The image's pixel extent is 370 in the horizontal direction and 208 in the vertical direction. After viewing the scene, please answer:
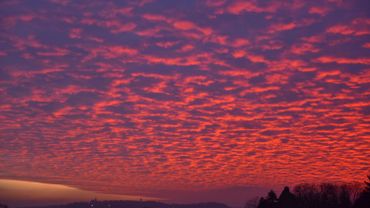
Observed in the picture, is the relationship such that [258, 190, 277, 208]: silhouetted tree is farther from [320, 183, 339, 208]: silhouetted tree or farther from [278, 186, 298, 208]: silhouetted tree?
[320, 183, 339, 208]: silhouetted tree

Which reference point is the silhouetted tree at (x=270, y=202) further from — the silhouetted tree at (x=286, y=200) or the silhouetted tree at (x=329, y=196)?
the silhouetted tree at (x=329, y=196)

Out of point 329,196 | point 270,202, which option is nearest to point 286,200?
point 270,202

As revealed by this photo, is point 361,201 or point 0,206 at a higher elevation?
point 0,206

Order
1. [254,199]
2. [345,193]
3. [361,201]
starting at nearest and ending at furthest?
[361,201]
[345,193]
[254,199]

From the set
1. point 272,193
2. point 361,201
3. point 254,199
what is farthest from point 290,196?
point 254,199

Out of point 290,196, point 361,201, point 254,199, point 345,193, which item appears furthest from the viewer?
point 254,199

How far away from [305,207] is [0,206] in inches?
5501

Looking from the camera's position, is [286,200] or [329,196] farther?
[329,196]

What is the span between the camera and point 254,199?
555 feet

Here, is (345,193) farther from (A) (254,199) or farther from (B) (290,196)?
(A) (254,199)

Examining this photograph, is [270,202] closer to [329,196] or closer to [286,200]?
[286,200]

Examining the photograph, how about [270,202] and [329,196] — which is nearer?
[270,202]

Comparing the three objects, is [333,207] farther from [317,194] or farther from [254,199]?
[254,199]

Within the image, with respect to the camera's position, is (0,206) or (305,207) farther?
(0,206)
